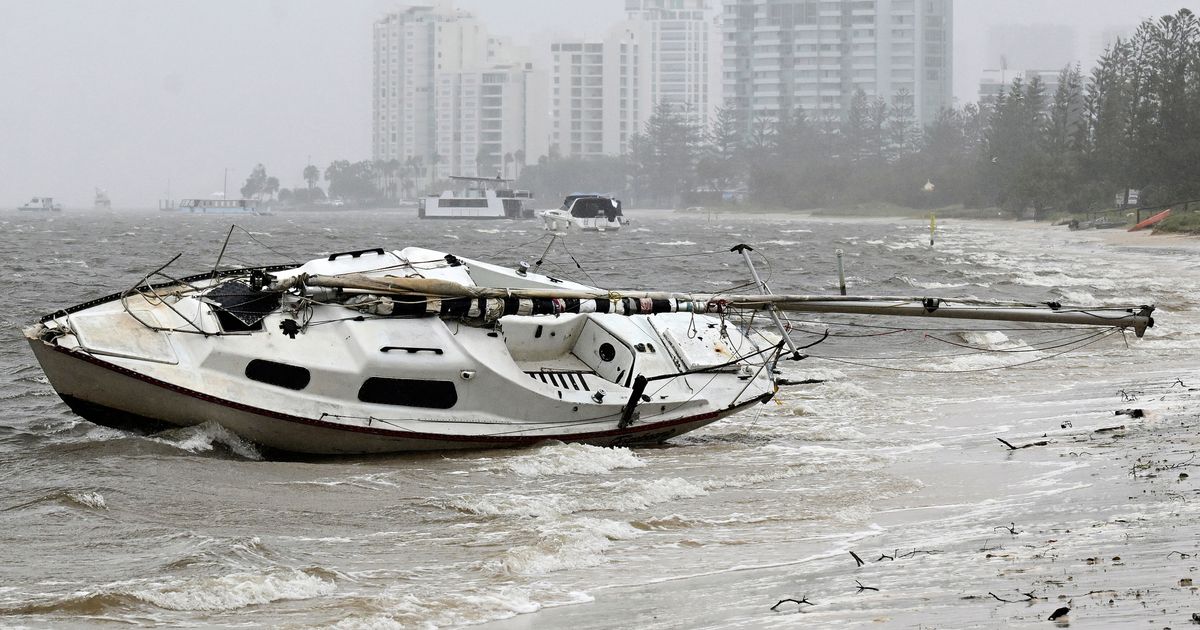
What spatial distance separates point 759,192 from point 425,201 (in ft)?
211

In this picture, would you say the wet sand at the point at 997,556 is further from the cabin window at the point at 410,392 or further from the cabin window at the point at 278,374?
the cabin window at the point at 278,374

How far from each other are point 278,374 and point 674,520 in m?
5.81

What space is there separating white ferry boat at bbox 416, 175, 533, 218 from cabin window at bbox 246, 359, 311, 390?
12695 cm

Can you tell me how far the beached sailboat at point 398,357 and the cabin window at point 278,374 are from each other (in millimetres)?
21

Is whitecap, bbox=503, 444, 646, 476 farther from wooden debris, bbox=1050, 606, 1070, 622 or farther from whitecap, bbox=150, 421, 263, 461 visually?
wooden debris, bbox=1050, 606, 1070, 622

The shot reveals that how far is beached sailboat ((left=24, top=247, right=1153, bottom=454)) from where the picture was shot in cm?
1638

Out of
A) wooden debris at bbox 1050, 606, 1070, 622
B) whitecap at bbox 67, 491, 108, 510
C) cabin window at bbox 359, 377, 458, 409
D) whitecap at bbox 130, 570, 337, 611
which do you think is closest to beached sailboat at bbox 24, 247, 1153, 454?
cabin window at bbox 359, 377, 458, 409

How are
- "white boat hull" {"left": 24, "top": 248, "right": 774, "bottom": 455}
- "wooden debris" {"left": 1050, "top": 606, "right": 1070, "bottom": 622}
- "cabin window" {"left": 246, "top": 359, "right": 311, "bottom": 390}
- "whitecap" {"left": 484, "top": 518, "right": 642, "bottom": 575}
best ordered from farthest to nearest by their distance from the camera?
"cabin window" {"left": 246, "top": 359, "right": 311, "bottom": 390}
"white boat hull" {"left": 24, "top": 248, "right": 774, "bottom": 455}
"whitecap" {"left": 484, "top": 518, "right": 642, "bottom": 575}
"wooden debris" {"left": 1050, "top": 606, "right": 1070, "bottom": 622}

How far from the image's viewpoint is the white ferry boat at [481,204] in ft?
478

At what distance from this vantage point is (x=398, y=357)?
1706 centimetres

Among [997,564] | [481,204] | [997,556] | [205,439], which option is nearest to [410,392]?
[205,439]

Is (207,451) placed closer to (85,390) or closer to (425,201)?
(85,390)

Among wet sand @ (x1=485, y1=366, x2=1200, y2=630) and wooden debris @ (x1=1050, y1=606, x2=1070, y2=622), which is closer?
wooden debris @ (x1=1050, y1=606, x2=1070, y2=622)

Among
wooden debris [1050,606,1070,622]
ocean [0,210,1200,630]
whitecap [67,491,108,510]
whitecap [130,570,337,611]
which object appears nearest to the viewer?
wooden debris [1050,606,1070,622]
